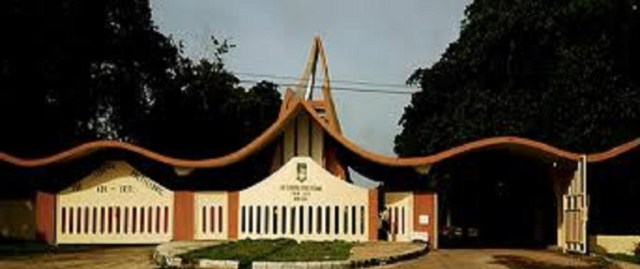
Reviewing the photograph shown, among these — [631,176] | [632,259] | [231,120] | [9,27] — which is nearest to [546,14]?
[631,176]

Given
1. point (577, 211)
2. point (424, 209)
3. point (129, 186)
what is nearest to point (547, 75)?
point (577, 211)

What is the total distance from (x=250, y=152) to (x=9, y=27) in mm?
10816

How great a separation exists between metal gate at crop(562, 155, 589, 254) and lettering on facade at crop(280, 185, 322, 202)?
7.69 metres

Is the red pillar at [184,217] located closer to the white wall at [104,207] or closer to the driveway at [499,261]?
the white wall at [104,207]

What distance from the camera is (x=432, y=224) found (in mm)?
28750

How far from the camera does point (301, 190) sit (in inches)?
1142

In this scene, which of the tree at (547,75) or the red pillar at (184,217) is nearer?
the red pillar at (184,217)

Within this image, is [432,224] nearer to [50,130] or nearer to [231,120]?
[50,130]

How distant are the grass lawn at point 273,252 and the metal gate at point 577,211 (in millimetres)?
6880

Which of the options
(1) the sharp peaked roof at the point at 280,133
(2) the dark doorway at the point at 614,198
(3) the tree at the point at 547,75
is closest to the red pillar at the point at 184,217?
(1) the sharp peaked roof at the point at 280,133

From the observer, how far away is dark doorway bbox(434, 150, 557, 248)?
33031mm

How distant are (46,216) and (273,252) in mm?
10663

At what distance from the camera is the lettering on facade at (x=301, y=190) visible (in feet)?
95.2

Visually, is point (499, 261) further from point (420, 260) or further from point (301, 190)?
point (301, 190)
